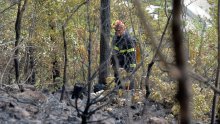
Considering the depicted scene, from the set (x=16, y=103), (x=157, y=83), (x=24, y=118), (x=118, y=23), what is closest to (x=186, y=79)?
(x=24, y=118)

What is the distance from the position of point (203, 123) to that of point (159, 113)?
1.22 m

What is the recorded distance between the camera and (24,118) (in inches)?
203

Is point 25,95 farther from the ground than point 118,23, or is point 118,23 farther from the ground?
point 118,23

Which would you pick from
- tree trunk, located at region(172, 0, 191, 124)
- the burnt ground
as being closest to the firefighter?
the burnt ground

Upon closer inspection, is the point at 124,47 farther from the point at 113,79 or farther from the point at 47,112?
the point at 47,112

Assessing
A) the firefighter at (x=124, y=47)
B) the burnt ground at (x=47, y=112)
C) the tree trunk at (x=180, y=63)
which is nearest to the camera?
the tree trunk at (x=180, y=63)

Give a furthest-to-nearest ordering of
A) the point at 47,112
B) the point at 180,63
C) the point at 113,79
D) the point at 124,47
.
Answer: the point at 124,47 < the point at 113,79 < the point at 47,112 < the point at 180,63

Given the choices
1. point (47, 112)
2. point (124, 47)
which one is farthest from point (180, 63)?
point (124, 47)

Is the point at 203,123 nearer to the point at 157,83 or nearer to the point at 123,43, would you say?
the point at 157,83

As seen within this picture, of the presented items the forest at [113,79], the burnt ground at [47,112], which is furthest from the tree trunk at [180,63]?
the burnt ground at [47,112]

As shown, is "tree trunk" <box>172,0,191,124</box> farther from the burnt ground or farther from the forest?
the burnt ground

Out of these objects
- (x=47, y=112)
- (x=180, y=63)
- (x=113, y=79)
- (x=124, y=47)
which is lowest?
(x=47, y=112)

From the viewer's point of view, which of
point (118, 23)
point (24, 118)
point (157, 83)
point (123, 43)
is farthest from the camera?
point (123, 43)

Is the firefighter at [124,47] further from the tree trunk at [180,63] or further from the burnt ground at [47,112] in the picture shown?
the tree trunk at [180,63]
